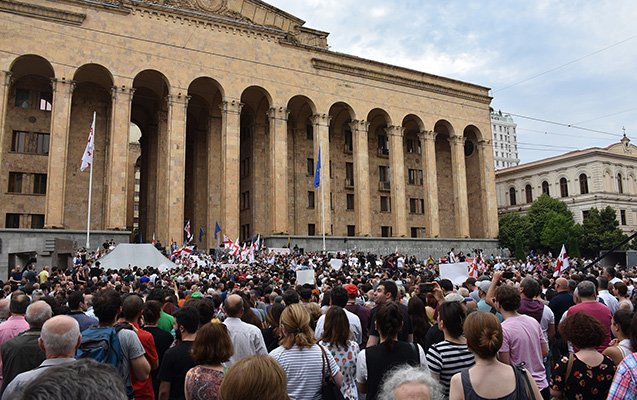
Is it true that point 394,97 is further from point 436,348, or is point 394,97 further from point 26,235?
point 436,348

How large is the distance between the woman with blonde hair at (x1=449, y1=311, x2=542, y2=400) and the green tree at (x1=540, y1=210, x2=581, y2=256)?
5020 cm

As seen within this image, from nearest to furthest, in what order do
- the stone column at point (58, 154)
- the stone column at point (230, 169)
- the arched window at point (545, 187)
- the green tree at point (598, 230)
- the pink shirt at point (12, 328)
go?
the pink shirt at point (12, 328) < the stone column at point (58, 154) < the stone column at point (230, 169) < the green tree at point (598, 230) < the arched window at point (545, 187)

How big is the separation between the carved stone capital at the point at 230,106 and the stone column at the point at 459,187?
21.3 meters

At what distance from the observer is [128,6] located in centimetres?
3316

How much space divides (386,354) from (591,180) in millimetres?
59664

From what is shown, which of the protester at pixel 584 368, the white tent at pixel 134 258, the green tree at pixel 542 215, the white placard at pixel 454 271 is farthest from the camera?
the green tree at pixel 542 215

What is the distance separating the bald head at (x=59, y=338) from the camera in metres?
3.95

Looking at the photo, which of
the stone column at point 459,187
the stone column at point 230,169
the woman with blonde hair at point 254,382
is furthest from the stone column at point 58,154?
the stone column at point 459,187

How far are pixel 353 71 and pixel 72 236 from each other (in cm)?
2499

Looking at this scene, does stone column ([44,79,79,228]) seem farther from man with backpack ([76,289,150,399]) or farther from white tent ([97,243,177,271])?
man with backpack ([76,289,150,399])

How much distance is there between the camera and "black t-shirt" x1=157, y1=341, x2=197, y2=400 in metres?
4.46

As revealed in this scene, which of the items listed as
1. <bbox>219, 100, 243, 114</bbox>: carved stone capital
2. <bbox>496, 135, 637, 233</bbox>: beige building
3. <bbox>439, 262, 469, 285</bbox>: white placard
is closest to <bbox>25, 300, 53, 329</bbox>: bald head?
<bbox>439, 262, 469, 285</bbox>: white placard

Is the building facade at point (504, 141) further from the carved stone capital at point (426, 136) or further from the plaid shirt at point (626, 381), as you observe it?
the plaid shirt at point (626, 381)

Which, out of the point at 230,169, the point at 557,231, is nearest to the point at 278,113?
the point at 230,169
